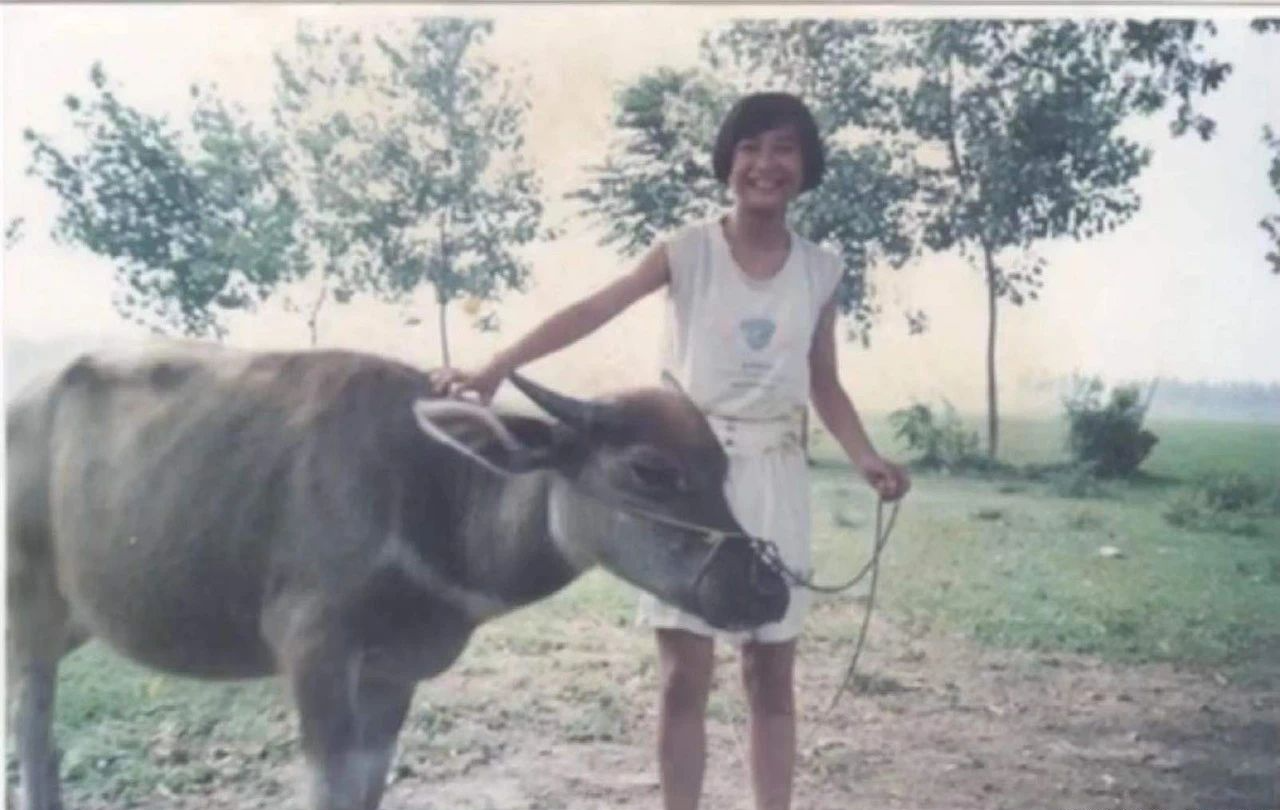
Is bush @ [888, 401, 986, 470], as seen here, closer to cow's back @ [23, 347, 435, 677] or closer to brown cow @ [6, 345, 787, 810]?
brown cow @ [6, 345, 787, 810]

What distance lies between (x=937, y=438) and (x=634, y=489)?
56 cm

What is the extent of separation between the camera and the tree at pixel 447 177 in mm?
3121

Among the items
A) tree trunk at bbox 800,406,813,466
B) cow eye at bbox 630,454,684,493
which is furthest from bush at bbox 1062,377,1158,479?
cow eye at bbox 630,454,684,493

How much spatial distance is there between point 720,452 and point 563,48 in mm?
758

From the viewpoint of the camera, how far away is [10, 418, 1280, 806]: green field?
3146 mm

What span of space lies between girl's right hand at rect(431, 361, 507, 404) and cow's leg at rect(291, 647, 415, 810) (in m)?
0.48

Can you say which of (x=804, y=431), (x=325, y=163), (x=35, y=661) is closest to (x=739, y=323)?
(x=804, y=431)

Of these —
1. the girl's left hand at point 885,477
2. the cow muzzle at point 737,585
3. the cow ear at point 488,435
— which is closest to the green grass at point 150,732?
the cow ear at point 488,435

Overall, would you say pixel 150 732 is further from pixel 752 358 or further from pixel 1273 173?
pixel 1273 173

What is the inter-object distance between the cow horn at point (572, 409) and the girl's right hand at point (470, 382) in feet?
0.11

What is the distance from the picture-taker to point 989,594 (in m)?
3.18

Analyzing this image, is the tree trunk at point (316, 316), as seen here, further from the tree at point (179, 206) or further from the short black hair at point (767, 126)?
the short black hair at point (767, 126)

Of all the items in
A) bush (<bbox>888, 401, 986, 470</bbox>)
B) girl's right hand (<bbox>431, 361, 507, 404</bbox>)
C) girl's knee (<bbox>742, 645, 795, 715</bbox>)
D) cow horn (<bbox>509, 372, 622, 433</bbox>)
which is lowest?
girl's knee (<bbox>742, 645, 795, 715</bbox>)

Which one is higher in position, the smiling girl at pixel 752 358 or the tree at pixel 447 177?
the tree at pixel 447 177
